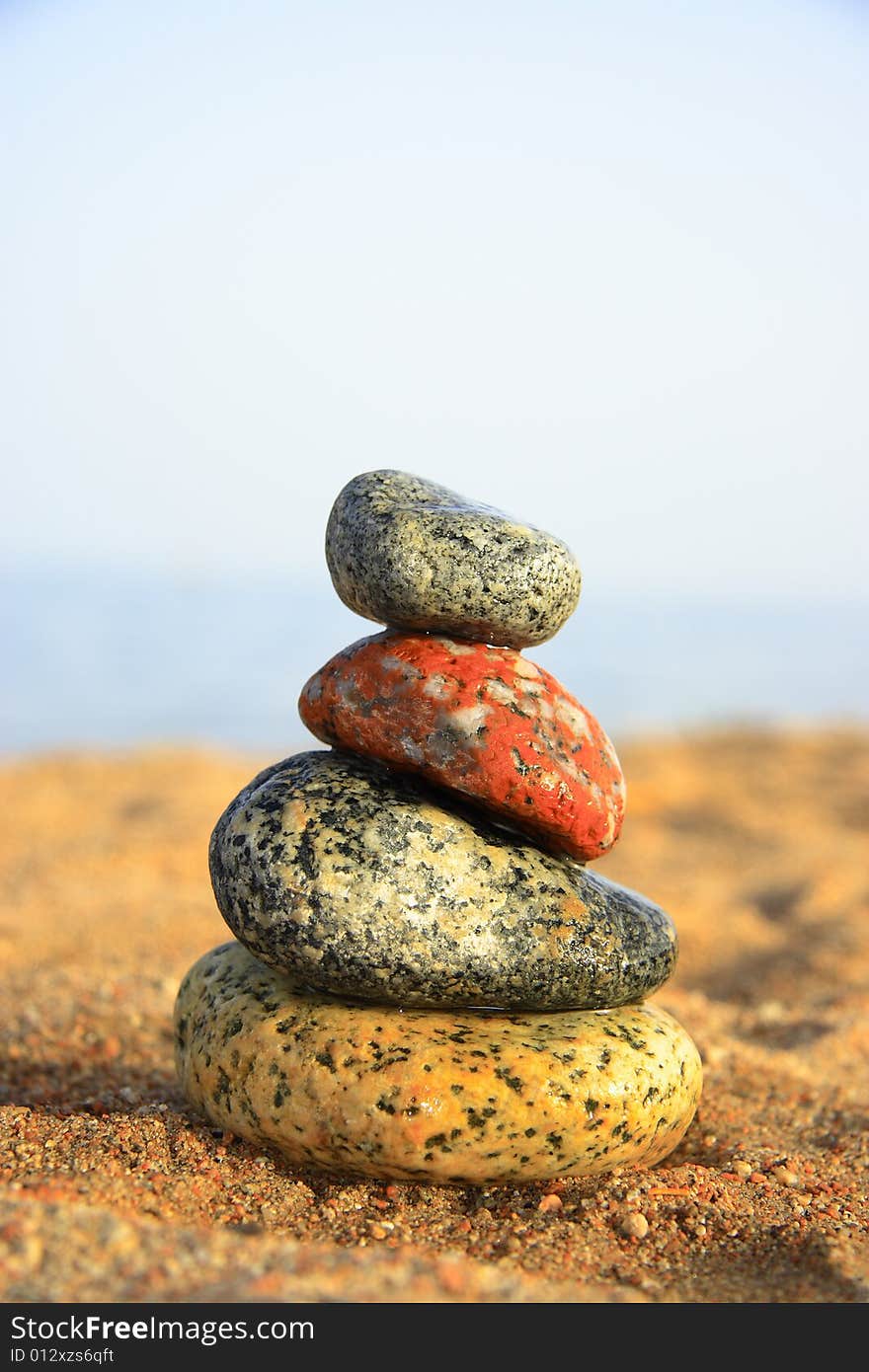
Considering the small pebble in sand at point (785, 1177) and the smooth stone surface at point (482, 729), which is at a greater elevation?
the smooth stone surface at point (482, 729)

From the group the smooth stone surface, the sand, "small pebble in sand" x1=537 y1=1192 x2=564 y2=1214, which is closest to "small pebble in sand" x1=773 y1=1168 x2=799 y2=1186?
the sand

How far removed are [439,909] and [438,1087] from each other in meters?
0.64

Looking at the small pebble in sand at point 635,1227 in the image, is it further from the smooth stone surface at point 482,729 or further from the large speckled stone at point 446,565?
the large speckled stone at point 446,565

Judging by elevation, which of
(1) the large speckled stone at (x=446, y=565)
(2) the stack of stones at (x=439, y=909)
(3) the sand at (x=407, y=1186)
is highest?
(1) the large speckled stone at (x=446, y=565)

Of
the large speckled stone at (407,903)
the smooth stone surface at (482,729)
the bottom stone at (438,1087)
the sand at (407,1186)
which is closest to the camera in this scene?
the sand at (407,1186)

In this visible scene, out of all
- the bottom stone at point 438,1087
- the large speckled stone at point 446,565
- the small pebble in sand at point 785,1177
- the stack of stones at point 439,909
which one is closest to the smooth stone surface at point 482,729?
the stack of stones at point 439,909

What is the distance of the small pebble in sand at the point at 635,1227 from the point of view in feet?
13.3

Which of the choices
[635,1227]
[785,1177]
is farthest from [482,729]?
[785,1177]

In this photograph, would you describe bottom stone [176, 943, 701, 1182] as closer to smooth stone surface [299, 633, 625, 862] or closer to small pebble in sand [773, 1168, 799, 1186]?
small pebble in sand [773, 1168, 799, 1186]

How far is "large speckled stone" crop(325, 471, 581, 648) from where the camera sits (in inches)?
181

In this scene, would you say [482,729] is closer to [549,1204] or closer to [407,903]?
[407,903]

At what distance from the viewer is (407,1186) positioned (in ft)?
14.4

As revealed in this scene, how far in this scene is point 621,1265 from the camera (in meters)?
3.80
